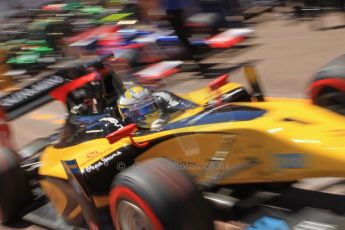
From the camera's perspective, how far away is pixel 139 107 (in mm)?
3742

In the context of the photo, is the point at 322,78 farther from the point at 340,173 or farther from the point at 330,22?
the point at 330,22

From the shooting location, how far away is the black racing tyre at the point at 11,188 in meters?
4.18

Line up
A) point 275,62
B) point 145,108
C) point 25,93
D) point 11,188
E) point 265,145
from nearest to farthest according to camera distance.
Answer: point 265,145 < point 145,108 < point 11,188 < point 25,93 < point 275,62

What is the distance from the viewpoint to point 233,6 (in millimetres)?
10680

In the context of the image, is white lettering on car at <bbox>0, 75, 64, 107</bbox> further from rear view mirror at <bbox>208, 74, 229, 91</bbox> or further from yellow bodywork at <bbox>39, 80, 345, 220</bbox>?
rear view mirror at <bbox>208, 74, 229, 91</bbox>

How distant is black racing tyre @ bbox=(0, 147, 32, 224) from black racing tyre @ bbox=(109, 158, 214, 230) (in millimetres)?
1538

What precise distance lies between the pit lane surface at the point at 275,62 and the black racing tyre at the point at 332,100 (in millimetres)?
2133

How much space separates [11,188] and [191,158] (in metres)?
1.74

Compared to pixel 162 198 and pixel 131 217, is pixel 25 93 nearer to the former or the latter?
pixel 131 217

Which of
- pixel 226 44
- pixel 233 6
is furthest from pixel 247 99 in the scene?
pixel 233 6

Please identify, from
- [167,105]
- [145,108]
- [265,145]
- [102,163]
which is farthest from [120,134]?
[265,145]

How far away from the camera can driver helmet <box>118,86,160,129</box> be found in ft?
12.2

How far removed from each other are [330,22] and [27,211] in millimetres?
6676

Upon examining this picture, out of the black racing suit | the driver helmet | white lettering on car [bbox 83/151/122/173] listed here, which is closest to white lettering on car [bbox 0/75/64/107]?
the driver helmet
